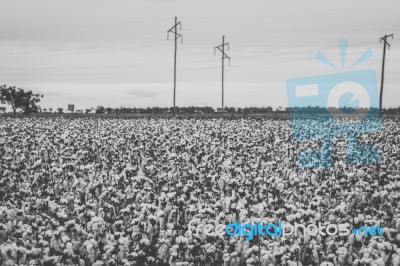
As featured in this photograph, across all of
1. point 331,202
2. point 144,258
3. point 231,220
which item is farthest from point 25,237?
point 331,202

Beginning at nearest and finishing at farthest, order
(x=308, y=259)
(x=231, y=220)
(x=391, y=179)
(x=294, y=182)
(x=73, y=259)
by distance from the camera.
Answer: (x=73, y=259) → (x=308, y=259) → (x=231, y=220) → (x=294, y=182) → (x=391, y=179)

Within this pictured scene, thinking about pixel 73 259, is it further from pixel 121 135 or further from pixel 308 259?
pixel 121 135

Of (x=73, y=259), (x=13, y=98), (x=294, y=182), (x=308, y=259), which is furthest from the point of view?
(x=13, y=98)

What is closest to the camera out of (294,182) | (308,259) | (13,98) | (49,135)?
(308,259)

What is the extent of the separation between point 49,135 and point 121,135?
160 inches

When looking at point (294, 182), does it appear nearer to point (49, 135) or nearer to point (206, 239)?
point (206, 239)

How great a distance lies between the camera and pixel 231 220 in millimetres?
9172

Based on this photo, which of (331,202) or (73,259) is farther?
(331,202)

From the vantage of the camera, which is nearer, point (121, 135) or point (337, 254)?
point (337, 254)

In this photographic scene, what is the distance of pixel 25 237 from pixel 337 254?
5548 mm

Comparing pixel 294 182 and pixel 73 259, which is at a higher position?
pixel 294 182

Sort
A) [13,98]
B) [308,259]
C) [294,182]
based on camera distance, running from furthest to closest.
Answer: [13,98]
[294,182]
[308,259]

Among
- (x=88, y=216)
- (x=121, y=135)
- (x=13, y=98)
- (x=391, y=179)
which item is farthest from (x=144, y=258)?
Result: (x=13, y=98)

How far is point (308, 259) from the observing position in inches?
329
